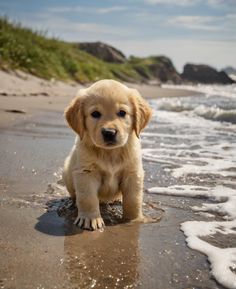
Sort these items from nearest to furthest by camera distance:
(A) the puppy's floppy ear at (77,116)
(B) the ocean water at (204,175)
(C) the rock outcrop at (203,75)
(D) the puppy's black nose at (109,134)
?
(B) the ocean water at (204,175)
(D) the puppy's black nose at (109,134)
(A) the puppy's floppy ear at (77,116)
(C) the rock outcrop at (203,75)

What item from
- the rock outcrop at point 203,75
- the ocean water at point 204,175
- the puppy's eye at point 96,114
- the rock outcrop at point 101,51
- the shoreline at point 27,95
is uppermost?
the rock outcrop at point 101,51

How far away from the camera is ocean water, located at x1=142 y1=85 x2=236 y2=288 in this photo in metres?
3.05

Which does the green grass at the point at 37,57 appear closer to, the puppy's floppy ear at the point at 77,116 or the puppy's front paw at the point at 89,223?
the puppy's floppy ear at the point at 77,116

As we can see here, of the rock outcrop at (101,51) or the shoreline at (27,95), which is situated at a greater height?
the rock outcrop at (101,51)

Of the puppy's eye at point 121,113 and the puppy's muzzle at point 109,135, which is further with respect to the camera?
the puppy's eye at point 121,113

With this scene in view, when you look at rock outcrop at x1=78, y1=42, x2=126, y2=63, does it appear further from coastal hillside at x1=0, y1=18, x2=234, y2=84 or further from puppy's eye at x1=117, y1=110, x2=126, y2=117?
puppy's eye at x1=117, y1=110, x2=126, y2=117

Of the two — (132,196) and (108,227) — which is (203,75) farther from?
(108,227)

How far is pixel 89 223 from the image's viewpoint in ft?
11.2

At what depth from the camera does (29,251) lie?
2832 mm

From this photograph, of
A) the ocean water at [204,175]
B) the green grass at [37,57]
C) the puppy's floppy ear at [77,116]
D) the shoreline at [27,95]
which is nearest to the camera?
the ocean water at [204,175]

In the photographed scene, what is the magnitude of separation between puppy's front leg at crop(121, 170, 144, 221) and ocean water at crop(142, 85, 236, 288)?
375mm

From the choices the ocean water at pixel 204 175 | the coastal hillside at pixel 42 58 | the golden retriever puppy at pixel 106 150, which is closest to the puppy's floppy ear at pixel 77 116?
the golden retriever puppy at pixel 106 150

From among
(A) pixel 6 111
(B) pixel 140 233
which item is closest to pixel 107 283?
(B) pixel 140 233

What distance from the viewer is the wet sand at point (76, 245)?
2.49 meters
